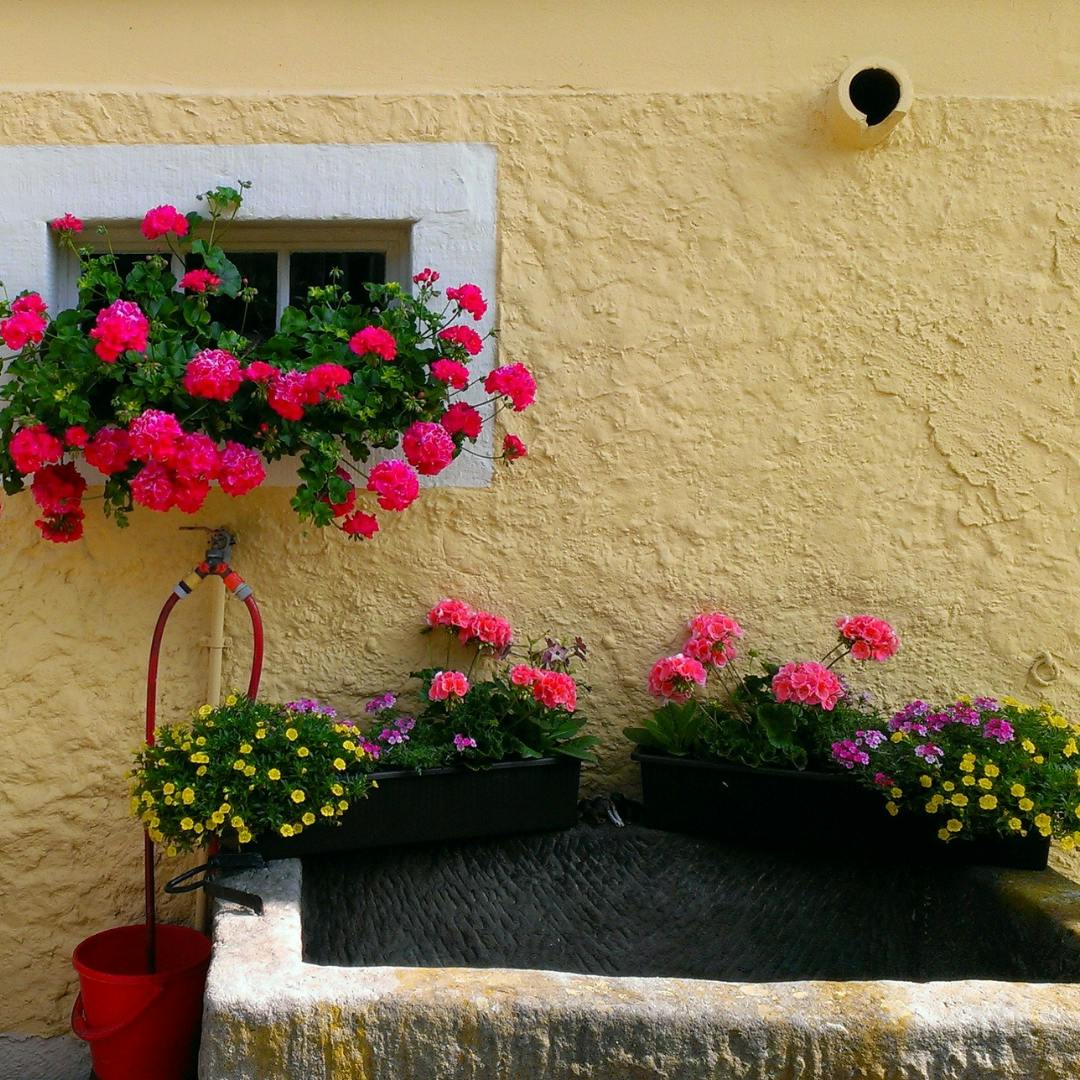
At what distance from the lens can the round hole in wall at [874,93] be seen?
110 inches

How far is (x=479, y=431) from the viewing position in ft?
8.76

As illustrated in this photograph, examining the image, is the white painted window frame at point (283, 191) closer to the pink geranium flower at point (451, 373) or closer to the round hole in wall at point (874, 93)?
the pink geranium flower at point (451, 373)

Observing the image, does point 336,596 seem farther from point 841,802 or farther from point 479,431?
point 841,802

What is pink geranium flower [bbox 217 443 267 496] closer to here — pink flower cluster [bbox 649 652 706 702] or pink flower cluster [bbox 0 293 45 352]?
pink flower cluster [bbox 0 293 45 352]

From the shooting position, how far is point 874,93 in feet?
9.37

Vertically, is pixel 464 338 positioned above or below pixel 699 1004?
above

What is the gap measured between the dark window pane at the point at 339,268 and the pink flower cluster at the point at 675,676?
124 centimetres

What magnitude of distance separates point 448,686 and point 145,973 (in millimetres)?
1022

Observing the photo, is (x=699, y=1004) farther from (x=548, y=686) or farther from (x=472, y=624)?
(x=472, y=624)

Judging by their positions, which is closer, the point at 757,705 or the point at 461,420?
the point at 461,420

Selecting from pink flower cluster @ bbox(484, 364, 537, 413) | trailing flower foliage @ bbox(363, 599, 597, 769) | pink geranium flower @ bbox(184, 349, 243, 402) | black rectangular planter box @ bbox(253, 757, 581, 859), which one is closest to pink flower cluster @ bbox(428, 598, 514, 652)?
trailing flower foliage @ bbox(363, 599, 597, 769)

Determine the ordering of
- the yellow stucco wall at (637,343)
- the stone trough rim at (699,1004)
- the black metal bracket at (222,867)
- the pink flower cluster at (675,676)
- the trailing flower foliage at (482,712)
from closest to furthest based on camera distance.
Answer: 1. the stone trough rim at (699,1004)
2. the black metal bracket at (222,867)
3. the trailing flower foliage at (482,712)
4. the pink flower cluster at (675,676)
5. the yellow stucco wall at (637,343)

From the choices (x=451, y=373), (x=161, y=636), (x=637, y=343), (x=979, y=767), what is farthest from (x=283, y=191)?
(x=979, y=767)

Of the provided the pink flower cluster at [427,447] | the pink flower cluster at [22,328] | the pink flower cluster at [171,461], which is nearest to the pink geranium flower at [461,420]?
the pink flower cluster at [427,447]
